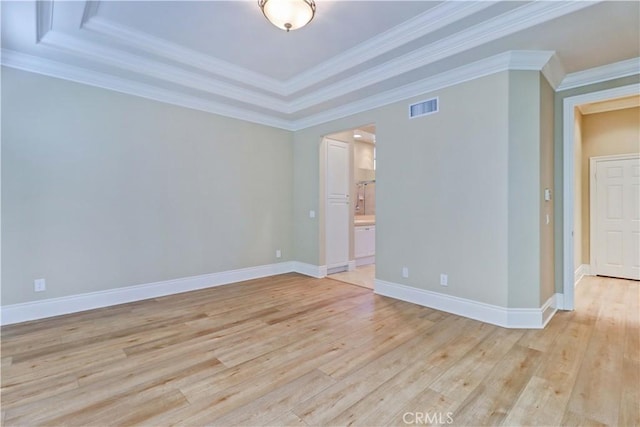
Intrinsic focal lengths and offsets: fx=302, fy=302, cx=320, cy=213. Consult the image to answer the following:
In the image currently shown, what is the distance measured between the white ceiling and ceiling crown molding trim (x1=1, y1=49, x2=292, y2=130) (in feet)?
0.04

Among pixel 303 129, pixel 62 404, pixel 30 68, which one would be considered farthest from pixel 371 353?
pixel 30 68

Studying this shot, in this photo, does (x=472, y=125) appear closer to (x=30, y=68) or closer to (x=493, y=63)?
(x=493, y=63)

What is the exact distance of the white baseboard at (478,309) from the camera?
9.74 feet

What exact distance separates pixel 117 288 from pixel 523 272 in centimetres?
455

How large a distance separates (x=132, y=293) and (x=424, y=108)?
4257 millimetres

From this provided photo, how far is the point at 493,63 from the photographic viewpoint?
3.02 m

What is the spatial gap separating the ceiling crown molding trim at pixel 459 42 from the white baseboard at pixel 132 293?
291 centimetres

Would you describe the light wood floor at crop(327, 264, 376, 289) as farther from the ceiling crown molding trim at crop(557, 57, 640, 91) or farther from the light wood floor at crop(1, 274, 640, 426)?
the ceiling crown molding trim at crop(557, 57, 640, 91)

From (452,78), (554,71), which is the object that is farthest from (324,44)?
(554,71)

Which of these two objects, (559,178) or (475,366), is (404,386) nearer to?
(475,366)

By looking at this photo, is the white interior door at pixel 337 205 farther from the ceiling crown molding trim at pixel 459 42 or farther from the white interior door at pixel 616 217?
the white interior door at pixel 616 217

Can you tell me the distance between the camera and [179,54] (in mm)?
3355

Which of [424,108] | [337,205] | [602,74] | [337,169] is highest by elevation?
[602,74]

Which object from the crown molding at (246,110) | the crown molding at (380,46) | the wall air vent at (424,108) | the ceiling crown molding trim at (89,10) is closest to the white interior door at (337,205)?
the crown molding at (246,110)
